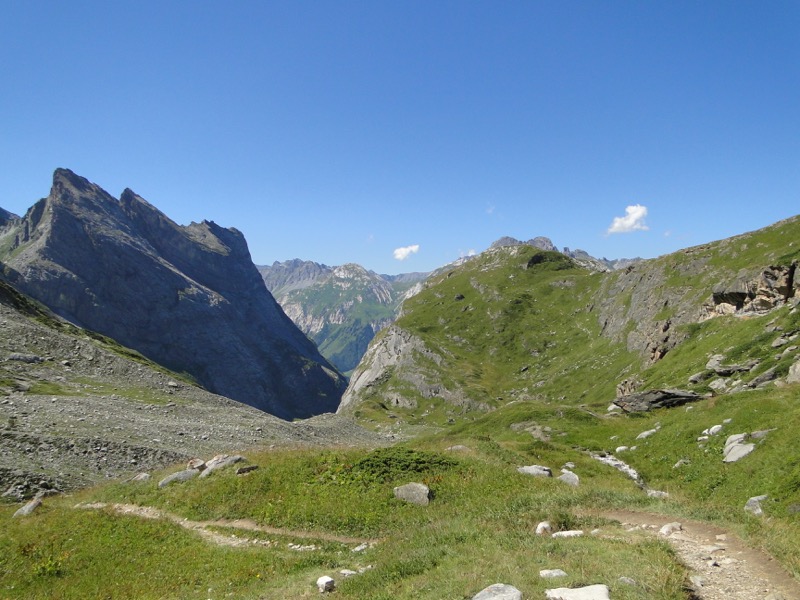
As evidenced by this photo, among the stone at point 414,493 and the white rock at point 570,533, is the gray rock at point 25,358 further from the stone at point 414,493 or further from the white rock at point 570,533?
the white rock at point 570,533

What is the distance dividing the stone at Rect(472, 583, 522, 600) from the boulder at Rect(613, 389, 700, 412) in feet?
143

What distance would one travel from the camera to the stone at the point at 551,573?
36.9 ft

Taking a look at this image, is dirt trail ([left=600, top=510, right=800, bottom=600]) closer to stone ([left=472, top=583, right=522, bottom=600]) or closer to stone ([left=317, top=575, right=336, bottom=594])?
stone ([left=472, top=583, right=522, bottom=600])

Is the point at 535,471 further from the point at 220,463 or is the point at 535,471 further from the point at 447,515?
the point at 220,463

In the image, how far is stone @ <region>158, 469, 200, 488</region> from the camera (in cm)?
2902

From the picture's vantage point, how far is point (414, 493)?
2259cm

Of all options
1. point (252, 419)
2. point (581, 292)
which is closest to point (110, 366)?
point (252, 419)

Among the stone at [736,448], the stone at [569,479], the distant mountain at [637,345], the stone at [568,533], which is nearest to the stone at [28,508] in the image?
the stone at [568,533]

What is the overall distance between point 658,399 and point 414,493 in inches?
1456

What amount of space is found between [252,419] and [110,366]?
2423cm

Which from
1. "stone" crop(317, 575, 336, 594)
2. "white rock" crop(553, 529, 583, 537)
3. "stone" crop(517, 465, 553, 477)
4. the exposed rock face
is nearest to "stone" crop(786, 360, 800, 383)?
"stone" crop(517, 465, 553, 477)

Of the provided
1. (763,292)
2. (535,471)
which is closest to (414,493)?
(535,471)

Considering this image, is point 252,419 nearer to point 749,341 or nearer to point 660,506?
point 660,506

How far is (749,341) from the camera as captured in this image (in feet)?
174
